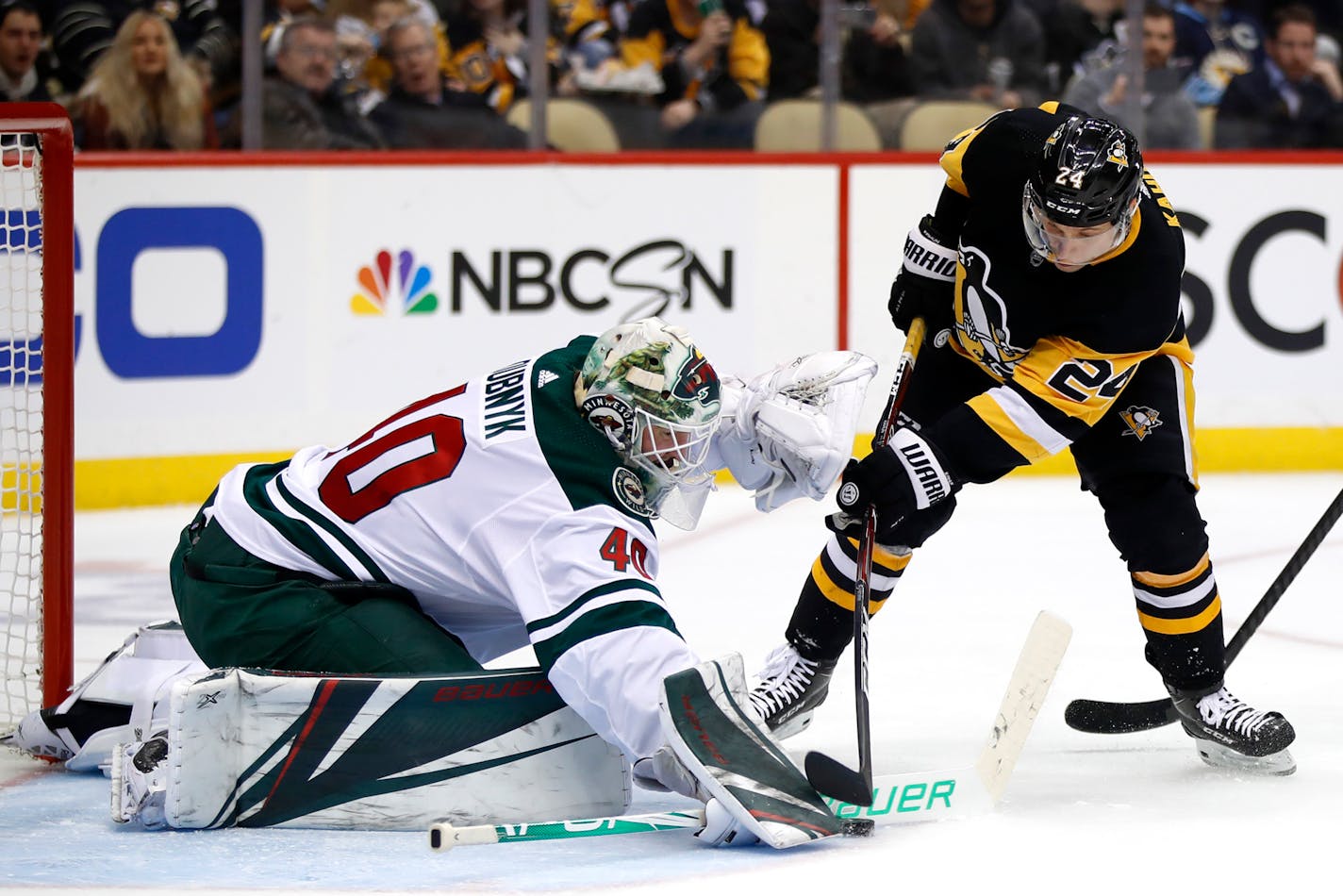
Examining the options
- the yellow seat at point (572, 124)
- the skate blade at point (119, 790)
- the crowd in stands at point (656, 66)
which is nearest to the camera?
the skate blade at point (119, 790)

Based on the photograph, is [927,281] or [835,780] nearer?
[835,780]

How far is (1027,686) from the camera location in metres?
2.79

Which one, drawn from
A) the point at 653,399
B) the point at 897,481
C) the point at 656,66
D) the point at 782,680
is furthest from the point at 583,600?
the point at 656,66

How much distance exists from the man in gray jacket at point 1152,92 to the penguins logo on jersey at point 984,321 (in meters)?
3.10

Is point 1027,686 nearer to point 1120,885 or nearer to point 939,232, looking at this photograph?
point 1120,885

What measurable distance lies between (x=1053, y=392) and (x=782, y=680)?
701mm

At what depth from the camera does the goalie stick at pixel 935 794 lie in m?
2.43

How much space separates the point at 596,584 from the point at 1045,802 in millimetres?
804

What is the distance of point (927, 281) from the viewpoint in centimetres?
314

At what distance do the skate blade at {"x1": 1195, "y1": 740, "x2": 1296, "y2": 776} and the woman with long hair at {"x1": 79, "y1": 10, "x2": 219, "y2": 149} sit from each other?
Result: 342cm

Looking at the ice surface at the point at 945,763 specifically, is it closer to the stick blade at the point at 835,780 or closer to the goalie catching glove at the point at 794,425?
the stick blade at the point at 835,780

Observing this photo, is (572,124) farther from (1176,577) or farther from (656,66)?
(1176,577)

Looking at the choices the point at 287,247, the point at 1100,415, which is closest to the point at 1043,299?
the point at 1100,415

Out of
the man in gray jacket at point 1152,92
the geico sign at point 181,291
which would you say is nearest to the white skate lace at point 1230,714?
the geico sign at point 181,291
